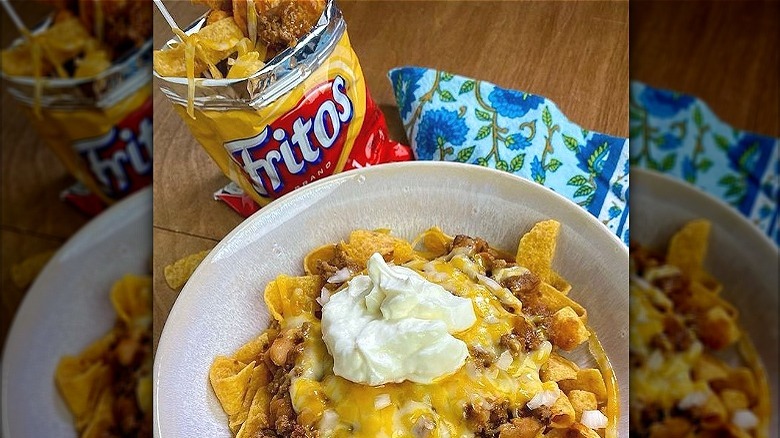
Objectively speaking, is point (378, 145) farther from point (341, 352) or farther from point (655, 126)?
point (655, 126)

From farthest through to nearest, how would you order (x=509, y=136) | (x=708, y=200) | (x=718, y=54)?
(x=718, y=54) < (x=708, y=200) < (x=509, y=136)

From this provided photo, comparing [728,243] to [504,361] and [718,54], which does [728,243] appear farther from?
[504,361]

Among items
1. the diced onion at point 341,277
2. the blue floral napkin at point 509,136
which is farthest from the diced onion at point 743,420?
the diced onion at point 341,277

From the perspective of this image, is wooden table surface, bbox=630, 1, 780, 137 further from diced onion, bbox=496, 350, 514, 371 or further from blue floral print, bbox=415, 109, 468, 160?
diced onion, bbox=496, 350, 514, 371

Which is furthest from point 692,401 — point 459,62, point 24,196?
point 24,196

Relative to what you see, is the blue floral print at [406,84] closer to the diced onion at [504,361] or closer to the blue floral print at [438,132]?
the blue floral print at [438,132]

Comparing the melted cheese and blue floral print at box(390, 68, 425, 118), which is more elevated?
blue floral print at box(390, 68, 425, 118)

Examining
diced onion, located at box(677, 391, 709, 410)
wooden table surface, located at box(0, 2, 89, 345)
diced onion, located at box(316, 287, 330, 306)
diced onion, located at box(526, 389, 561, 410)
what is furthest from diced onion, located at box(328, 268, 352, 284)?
diced onion, located at box(677, 391, 709, 410)
